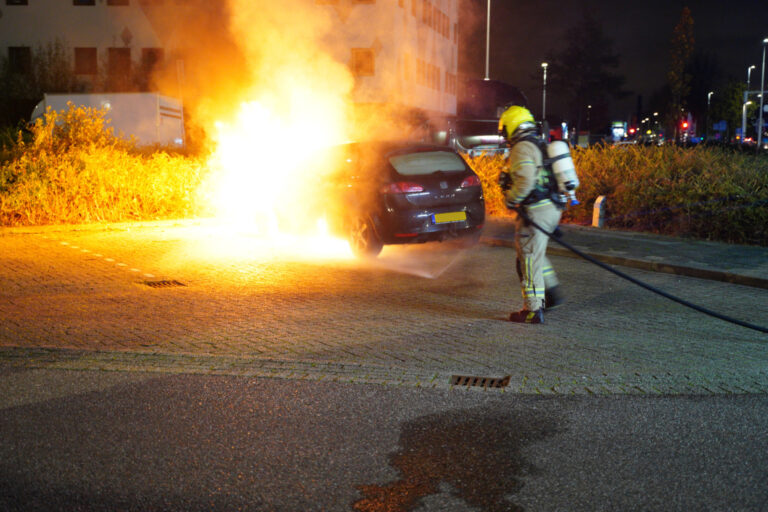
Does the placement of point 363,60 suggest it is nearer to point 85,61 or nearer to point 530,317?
point 85,61

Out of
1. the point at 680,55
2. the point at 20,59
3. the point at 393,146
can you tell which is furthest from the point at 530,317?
the point at 680,55

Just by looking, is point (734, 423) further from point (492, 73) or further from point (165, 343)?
point (492, 73)

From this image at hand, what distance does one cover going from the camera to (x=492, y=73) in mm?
48250

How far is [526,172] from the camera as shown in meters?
6.72

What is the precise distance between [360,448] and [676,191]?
9.86 metres

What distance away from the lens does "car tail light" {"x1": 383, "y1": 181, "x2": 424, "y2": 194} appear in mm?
9930

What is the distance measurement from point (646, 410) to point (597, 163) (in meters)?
10.6

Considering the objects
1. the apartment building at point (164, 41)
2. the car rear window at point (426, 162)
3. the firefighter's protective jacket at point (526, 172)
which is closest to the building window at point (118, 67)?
the apartment building at point (164, 41)

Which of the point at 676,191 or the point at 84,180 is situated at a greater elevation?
Result: the point at 84,180

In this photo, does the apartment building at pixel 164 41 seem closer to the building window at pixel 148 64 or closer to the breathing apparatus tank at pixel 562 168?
the building window at pixel 148 64

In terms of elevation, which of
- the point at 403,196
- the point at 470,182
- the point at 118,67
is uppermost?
the point at 118,67

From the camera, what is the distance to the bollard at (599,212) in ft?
44.7

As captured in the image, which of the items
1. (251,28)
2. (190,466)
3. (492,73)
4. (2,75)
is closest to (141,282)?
(190,466)

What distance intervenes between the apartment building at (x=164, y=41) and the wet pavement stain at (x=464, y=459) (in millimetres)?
31392
